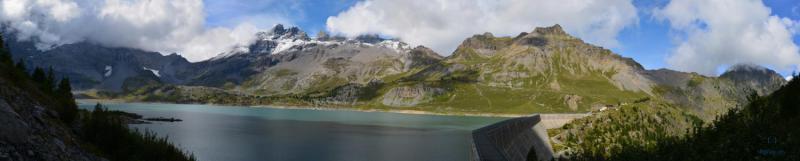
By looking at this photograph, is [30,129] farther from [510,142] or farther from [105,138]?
[510,142]

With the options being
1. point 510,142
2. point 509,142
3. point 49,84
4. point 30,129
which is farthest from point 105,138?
point 510,142

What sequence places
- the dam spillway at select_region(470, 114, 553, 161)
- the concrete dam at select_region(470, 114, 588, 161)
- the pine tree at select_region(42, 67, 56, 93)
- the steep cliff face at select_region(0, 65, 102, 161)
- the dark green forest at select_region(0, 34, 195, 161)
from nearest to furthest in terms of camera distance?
the steep cliff face at select_region(0, 65, 102, 161)
the dark green forest at select_region(0, 34, 195, 161)
the pine tree at select_region(42, 67, 56, 93)
the concrete dam at select_region(470, 114, 588, 161)
the dam spillway at select_region(470, 114, 553, 161)

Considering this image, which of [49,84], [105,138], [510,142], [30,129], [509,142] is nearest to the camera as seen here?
[30,129]

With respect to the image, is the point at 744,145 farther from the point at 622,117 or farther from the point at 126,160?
the point at 622,117

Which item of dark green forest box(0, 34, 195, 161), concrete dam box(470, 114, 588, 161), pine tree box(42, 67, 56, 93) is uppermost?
pine tree box(42, 67, 56, 93)

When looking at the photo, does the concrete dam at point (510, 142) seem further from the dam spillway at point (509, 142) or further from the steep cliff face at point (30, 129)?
the steep cliff face at point (30, 129)

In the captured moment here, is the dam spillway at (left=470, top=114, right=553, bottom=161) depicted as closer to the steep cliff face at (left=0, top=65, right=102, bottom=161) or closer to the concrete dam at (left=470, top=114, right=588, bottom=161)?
the concrete dam at (left=470, top=114, right=588, bottom=161)

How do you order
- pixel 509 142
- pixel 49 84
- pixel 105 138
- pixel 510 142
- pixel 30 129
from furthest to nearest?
pixel 510 142 → pixel 509 142 → pixel 49 84 → pixel 105 138 → pixel 30 129

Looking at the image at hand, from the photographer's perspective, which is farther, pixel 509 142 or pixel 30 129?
pixel 509 142

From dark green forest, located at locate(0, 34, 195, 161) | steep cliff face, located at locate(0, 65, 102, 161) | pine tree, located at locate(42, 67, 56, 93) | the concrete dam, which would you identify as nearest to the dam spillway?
the concrete dam
